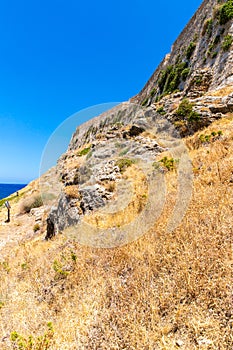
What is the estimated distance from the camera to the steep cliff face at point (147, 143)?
264 inches

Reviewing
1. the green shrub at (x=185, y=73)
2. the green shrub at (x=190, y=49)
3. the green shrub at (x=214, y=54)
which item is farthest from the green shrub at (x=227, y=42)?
the green shrub at (x=190, y=49)

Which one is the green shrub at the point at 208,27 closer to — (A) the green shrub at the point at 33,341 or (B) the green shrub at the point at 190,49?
(B) the green shrub at the point at 190,49

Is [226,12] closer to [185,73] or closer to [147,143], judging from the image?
[185,73]

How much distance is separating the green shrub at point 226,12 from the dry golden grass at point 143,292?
22.2 metres

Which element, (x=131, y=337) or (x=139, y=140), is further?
(x=139, y=140)

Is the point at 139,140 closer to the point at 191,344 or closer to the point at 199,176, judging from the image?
the point at 199,176

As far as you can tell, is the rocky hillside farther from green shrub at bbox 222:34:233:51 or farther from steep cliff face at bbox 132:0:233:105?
green shrub at bbox 222:34:233:51

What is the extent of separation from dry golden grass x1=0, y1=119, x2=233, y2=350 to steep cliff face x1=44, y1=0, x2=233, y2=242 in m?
0.96

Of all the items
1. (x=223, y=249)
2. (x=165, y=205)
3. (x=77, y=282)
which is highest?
(x=165, y=205)

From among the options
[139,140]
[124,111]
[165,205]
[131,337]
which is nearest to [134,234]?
[165,205]

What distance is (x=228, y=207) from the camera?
3.79 m

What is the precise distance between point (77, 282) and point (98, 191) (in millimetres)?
4390

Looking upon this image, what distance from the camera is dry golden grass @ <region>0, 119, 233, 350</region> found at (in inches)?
88.7

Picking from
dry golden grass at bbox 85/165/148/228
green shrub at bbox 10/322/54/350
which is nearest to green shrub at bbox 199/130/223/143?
dry golden grass at bbox 85/165/148/228
